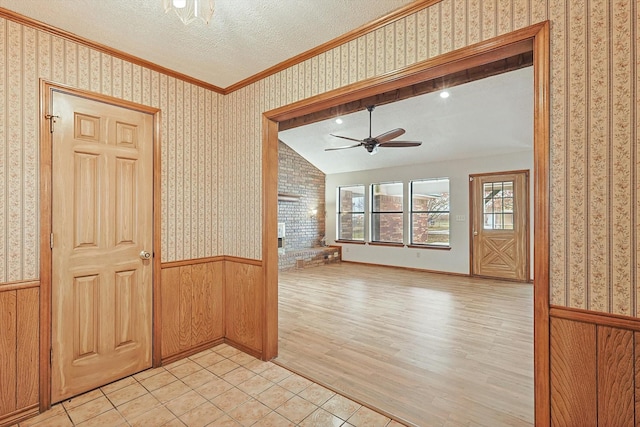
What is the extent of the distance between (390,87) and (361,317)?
9.64ft

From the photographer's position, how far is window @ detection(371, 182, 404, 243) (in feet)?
26.5

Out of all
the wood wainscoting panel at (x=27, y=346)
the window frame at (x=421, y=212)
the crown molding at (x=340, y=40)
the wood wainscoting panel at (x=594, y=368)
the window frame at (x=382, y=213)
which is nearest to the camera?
the wood wainscoting panel at (x=594, y=368)

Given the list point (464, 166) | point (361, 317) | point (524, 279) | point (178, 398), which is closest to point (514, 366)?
point (361, 317)

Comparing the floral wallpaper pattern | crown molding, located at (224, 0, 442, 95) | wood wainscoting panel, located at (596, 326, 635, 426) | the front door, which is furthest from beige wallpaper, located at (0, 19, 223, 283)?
wood wainscoting panel, located at (596, 326, 635, 426)

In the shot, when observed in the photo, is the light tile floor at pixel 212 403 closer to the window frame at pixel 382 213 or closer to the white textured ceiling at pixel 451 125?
the white textured ceiling at pixel 451 125

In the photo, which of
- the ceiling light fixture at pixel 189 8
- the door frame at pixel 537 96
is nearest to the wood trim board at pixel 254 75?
the door frame at pixel 537 96

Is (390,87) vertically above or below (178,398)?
above

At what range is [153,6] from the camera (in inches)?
77.1

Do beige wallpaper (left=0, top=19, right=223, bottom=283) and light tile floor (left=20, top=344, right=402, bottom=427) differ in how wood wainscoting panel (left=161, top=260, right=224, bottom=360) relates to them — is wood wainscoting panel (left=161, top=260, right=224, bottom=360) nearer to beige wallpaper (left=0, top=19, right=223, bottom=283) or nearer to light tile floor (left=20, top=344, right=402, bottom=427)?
beige wallpaper (left=0, top=19, right=223, bottom=283)

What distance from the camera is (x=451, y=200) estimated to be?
7074 mm

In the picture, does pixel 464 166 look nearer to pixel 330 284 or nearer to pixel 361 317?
pixel 330 284

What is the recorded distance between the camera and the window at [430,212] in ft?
24.1

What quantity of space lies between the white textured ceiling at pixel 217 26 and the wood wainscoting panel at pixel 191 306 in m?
1.85

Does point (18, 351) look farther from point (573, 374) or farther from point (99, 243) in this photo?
point (573, 374)
